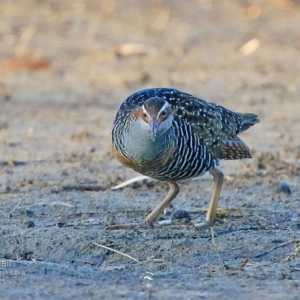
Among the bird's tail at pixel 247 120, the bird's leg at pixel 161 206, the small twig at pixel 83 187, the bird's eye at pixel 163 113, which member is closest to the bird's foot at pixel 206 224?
the bird's leg at pixel 161 206

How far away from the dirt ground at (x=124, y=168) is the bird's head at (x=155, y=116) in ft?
2.60

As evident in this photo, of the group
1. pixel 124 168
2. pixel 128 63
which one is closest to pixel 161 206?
pixel 124 168

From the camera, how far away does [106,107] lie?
49.0 feet

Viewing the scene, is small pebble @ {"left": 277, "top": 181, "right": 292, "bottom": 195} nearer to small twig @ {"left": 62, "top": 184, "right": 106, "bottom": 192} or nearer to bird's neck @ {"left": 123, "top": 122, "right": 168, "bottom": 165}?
small twig @ {"left": 62, "top": 184, "right": 106, "bottom": 192}

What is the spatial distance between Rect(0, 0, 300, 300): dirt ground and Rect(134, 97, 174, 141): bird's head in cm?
79

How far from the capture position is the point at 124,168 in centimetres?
1120

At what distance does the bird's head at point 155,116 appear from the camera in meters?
7.81

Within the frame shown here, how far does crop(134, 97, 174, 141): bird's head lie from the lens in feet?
25.6

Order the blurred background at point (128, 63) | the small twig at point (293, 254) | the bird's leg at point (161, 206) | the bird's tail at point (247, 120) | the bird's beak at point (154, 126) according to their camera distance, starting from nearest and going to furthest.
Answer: the small twig at point (293, 254)
the bird's beak at point (154, 126)
the bird's leg at point (161, 206)
the bird's tail at point (247, 120)
the blurred background at point (128, 63)

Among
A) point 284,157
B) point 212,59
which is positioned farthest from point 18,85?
point 284,157

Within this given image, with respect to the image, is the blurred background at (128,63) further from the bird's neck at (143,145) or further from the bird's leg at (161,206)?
the bird's neck at (143,145)

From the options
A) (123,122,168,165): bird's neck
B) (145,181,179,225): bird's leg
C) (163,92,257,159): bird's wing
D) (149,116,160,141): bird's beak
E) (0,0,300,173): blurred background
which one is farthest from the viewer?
(0,0,300,173): blurred background

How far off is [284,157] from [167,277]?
5300 millimetres

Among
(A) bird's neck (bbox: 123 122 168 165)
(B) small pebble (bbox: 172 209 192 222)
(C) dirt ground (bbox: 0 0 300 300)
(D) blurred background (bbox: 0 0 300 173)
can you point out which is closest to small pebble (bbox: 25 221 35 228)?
(C) dirt ground (bbox: 0 0 300 300)
